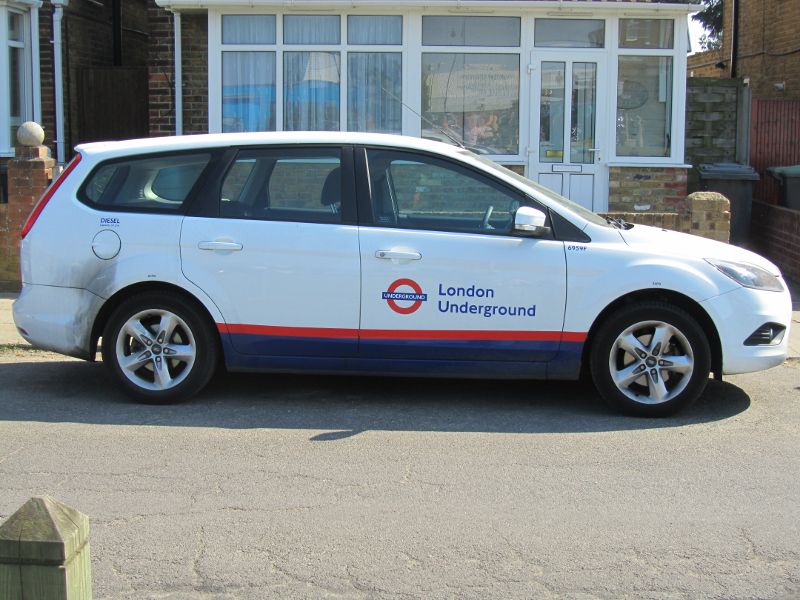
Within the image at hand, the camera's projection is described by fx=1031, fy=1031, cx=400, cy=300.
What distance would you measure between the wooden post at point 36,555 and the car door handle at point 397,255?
4.09m

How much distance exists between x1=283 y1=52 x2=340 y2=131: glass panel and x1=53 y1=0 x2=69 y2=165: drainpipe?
3.34 m

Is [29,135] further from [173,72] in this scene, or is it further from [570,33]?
[570,33]

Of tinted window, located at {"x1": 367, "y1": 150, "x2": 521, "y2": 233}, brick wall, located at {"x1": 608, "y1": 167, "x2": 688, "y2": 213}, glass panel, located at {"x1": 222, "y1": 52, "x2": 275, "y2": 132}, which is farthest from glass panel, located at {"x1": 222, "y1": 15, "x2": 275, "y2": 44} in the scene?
tinted window, located at {"x1": 367, "y1": 150, "x2": 521, "y2": 233}

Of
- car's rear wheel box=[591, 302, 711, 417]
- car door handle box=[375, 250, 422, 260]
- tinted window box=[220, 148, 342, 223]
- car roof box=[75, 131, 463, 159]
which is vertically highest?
car roof box=[75, 131, 463, 159]

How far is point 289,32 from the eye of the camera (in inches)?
520

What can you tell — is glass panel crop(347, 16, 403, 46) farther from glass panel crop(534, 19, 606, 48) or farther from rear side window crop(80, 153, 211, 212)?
rear side window crop(80, 153, 211, 212)

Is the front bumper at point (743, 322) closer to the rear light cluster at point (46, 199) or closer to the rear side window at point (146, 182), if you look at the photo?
the rear side window at point (146, 182)

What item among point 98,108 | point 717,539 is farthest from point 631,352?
point 98,108

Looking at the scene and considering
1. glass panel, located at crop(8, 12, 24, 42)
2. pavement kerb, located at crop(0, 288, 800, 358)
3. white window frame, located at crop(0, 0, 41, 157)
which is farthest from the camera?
glass panel, located at crop(8, 12, 24, 42)

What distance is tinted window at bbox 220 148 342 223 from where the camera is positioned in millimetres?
6531

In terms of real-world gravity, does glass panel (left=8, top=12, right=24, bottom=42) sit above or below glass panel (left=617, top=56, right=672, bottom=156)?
above

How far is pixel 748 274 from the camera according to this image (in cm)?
646

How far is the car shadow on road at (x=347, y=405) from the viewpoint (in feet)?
20.8

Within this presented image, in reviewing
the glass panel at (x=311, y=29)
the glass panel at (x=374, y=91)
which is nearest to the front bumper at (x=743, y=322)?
the glass panel at (x=374, y=91)
